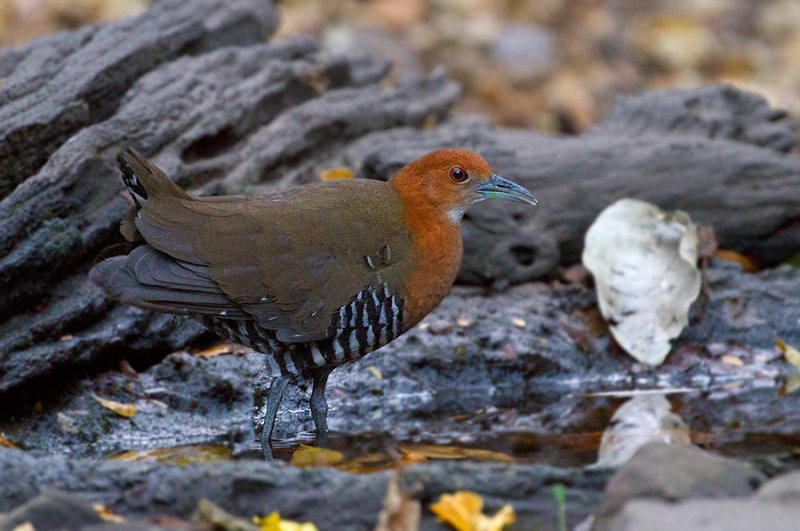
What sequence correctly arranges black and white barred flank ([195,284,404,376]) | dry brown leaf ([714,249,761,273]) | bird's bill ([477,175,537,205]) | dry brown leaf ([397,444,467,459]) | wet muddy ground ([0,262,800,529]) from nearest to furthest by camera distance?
1. wet muddy ground ([0,262,800,529])
2. dry brown leaf ([397,444,467,459])
3. black and white barred flank ([195,284,404,376])
4. bird's bill ([477,175,537,205])
5. dry brown leaf ([714,249,761,273])

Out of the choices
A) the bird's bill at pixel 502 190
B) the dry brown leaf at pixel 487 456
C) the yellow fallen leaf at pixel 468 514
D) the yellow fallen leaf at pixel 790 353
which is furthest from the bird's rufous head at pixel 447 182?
the yellow fallen leaf at pixel 790 353

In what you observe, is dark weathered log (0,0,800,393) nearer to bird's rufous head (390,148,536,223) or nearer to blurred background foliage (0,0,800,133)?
bird's rufous head (390,148,536,223)

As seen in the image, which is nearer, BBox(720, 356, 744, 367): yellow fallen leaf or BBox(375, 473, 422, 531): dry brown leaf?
BBox(375, 473, 422, 531): dry brown leaf

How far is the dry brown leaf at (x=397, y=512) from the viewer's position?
8.51ft

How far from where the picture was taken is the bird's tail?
13.5ft

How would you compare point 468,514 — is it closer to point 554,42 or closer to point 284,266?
point 284,266

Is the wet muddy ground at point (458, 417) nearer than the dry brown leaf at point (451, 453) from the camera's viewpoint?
Yes

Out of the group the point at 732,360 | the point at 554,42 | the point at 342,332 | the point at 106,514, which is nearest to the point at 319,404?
the point at 342,332

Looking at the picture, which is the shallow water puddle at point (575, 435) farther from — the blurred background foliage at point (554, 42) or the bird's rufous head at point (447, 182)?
the blurred background foliage at point (554, 42)

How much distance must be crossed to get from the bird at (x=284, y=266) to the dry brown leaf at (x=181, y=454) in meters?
0.20

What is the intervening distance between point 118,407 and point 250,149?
2.07 m

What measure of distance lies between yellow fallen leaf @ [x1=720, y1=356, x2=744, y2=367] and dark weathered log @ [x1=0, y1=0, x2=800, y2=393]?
3.65 feet

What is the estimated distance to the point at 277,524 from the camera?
2.81m

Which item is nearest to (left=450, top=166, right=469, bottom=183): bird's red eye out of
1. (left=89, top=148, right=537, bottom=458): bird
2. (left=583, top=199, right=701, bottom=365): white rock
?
(left=89, top=148, right=537, bottom=458): bird
